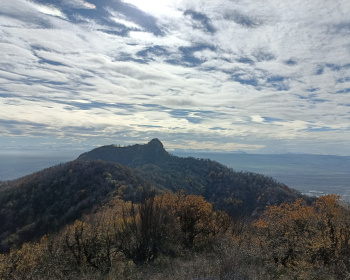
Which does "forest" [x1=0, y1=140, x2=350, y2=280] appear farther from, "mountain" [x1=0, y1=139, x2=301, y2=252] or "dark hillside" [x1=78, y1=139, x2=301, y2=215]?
"dark hillside" [x1=78, y1=139, x2=301, y2=215]

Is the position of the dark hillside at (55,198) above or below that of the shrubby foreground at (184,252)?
below

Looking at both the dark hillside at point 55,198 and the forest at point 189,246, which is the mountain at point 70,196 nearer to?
the dark hillside at point 55,198

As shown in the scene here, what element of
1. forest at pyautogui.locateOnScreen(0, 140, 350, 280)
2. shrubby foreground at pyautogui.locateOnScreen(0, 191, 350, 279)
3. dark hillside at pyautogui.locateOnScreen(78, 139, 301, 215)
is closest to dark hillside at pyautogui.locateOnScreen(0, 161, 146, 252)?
dark hillside at pyautogui.locateOnScreen(78, 139, 301, 215)

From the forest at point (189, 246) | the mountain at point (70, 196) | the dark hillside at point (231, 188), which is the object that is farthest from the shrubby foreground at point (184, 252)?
the dark hillside at point (231, 188)

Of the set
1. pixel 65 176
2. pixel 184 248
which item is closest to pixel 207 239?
pixel 184 248

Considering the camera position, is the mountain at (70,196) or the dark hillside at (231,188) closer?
the mountain at (70,196)

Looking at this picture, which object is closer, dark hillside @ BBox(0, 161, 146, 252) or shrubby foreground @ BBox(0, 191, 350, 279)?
shrubby foreground @ BBox(0, 191, 350, 279)

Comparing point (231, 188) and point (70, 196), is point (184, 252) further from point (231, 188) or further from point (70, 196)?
point (231, 188)

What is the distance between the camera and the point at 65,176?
115 meters

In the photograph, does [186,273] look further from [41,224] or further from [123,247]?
[41,224]

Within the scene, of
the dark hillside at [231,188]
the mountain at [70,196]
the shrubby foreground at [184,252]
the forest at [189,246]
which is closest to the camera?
the shrubby foreground at [184,252]

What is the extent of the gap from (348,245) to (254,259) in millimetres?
5022

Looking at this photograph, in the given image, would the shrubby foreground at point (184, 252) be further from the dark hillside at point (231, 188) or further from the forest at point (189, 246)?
the dark hillside at point (231, 188)

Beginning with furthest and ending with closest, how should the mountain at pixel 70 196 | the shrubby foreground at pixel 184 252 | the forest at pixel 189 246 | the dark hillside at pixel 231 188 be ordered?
1. the dark hillside at pixel 231 188
2. the mountain at pixel 70 196
3. the forest at pixel 189 246
4. the shrubby foreground at pixel 184 252
